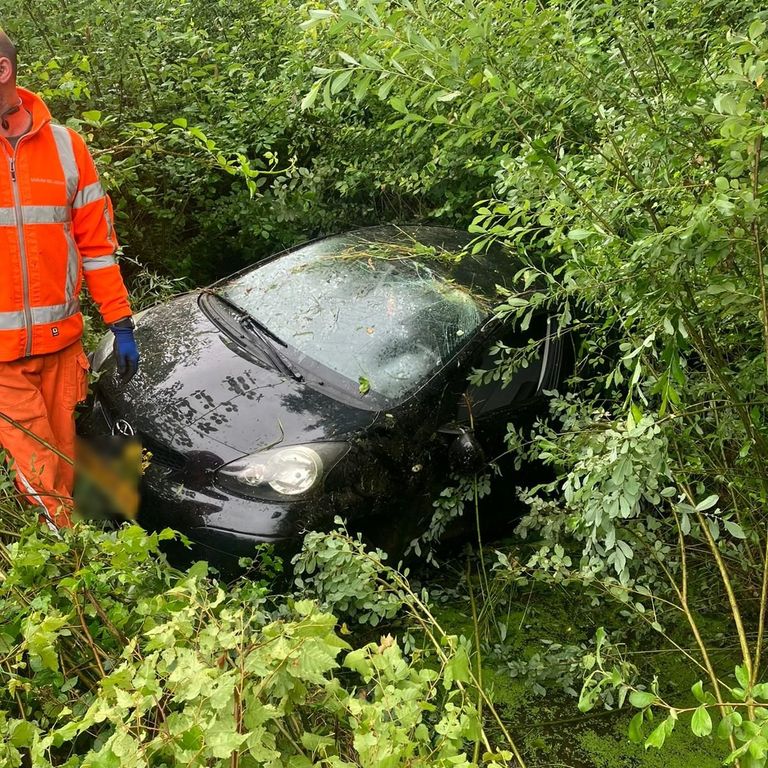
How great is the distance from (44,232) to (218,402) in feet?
3.00

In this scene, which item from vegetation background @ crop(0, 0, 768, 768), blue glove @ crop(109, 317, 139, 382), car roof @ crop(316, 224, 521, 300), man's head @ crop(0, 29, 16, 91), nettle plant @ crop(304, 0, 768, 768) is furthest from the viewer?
car roof @ crop(316, 224, 521, 300)

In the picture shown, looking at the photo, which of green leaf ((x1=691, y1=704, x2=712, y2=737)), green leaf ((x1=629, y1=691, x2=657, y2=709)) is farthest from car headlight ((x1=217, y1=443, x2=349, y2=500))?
green leaf ((x1=691, y1=704, x2=712, y2=737))

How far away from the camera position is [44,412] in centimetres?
283

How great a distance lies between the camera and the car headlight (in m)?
2.57

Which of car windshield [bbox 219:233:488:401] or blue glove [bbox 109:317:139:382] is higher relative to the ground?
car windshield [bbox 219:233:488:401]

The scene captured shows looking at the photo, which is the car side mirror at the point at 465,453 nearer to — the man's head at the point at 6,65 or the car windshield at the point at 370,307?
the car windshield at the point at 370,307

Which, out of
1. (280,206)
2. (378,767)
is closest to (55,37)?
(280,206)

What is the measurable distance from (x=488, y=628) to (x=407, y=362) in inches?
44.6

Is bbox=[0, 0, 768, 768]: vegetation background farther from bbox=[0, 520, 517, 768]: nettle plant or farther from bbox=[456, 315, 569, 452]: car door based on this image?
bbox=[456, 315, 569, 452]: car door

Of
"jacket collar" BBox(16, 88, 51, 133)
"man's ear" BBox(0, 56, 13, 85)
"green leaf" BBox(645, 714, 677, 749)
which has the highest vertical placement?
"man's ear" BBox(0, 56, 13, 85)

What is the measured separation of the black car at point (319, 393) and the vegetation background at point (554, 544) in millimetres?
267

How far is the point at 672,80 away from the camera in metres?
2.07

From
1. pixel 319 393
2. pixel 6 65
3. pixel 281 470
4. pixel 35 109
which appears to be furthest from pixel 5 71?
pixel 281 470

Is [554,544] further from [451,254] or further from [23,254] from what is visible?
[23,254]
